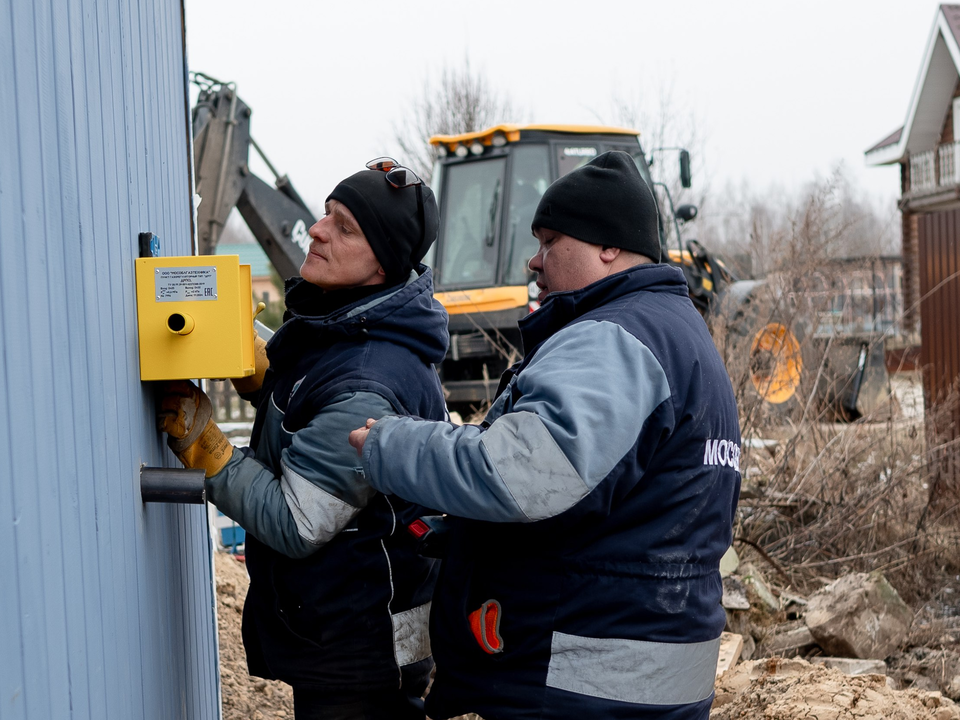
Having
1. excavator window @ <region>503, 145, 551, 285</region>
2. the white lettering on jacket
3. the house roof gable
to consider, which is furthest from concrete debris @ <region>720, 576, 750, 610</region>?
the house roof gable

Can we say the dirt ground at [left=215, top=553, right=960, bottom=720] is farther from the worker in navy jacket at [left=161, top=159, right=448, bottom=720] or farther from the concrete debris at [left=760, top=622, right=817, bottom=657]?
the worker in navy jacket at [left=161, top=159, right=448, bottom=720]

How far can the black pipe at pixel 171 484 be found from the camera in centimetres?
204

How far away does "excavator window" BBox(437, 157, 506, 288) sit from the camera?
10141mm

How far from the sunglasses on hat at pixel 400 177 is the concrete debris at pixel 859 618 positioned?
3.19 meters

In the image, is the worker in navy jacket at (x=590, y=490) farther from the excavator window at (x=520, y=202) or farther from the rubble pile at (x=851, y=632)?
the excavator window at (x=520, y=202)

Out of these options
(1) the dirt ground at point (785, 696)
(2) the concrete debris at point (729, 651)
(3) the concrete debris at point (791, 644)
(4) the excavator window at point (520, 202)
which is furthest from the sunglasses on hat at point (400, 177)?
(4) the excavator window at point (520, 202)

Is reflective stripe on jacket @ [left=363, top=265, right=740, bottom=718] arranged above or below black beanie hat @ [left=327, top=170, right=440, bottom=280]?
below

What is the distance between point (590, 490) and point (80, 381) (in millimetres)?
927

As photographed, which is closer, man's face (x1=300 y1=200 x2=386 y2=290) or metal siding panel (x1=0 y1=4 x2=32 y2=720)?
metal siding panel (x1=0 y1=4 x2=32 y2=720)

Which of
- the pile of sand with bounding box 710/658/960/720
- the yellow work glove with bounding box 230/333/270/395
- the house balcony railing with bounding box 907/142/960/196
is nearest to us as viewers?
the yellow work glove with bounding box 230/333/270/395

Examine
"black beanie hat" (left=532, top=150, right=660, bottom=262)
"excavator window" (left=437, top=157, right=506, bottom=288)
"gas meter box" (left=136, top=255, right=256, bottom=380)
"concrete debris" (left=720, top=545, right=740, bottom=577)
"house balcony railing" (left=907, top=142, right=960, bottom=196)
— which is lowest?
"concrete debris" (left=720, top=545, right=740, bottom=577)

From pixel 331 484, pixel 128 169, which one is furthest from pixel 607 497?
pixel 128 169

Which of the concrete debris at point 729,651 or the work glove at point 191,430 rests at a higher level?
the work glove at point 191,430

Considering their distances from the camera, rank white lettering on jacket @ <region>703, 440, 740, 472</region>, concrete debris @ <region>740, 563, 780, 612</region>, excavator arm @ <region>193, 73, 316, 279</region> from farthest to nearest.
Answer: excavator arm @ <region>193, 73, 316, 279</region>, concrete debris @ <region>740, 563, 780, 612</region>, white lettering on jacket @ <region>703, 440, 740, 472</region>
